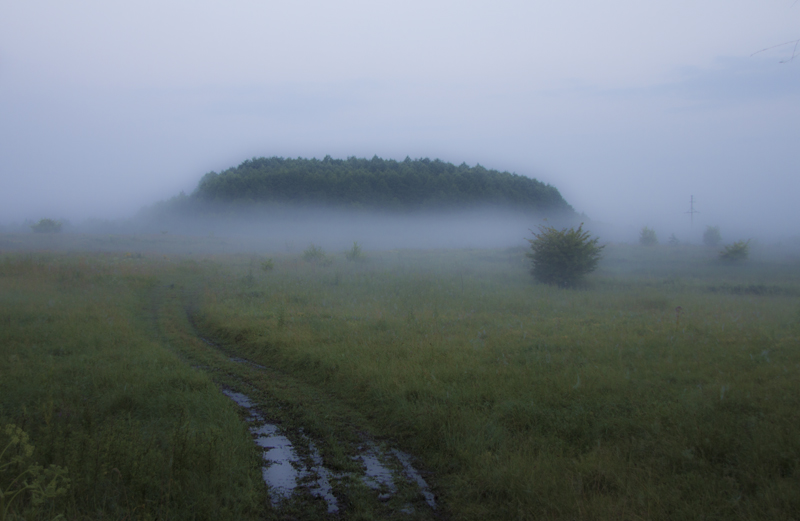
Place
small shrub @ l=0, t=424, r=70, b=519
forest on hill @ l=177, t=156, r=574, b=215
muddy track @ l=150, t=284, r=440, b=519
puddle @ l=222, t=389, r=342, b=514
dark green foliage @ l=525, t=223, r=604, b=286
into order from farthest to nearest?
forest on hill @ l=177, t=156, r=574, b=215, dark green foliage @ l=525, t=223, r=604, b=286, puddle @ l=222, t=389, r=342, b=514, muddy track @ l=150, t=284, r=440, b=519, small shrub @ l=0, t=424, r=70, b=519

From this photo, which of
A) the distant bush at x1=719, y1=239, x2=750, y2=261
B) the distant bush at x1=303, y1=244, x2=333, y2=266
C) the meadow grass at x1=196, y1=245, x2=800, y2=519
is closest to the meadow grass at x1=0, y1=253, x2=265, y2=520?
the meadow grass at x1=196, y1=245, x2=800, y2=519

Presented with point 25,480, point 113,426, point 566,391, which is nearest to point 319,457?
point 113,426

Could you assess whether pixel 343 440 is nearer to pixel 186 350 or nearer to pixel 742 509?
pixel 742 509

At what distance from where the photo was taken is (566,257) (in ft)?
68.4

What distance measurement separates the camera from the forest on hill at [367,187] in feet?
255

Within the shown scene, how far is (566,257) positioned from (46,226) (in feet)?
210

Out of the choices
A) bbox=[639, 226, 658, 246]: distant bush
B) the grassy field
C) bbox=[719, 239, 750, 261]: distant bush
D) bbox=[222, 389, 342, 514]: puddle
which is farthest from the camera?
bbox=[639, 226, 658, 246]: distant bush

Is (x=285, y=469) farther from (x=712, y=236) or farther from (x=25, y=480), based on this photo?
(x=712, y=236)

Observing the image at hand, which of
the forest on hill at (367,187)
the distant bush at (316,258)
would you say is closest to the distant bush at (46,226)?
the forest on hill at (367,187)

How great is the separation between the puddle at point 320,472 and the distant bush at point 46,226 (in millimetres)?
66749

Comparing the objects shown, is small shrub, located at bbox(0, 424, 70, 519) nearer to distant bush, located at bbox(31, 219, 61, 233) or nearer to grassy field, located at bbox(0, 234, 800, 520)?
grassy field, located at bbox(0, 234, 800, 520)

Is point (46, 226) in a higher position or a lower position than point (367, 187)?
lower

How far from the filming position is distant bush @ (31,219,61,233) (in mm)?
55725

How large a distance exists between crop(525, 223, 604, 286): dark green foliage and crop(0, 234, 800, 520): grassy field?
Result: 7.35 m
